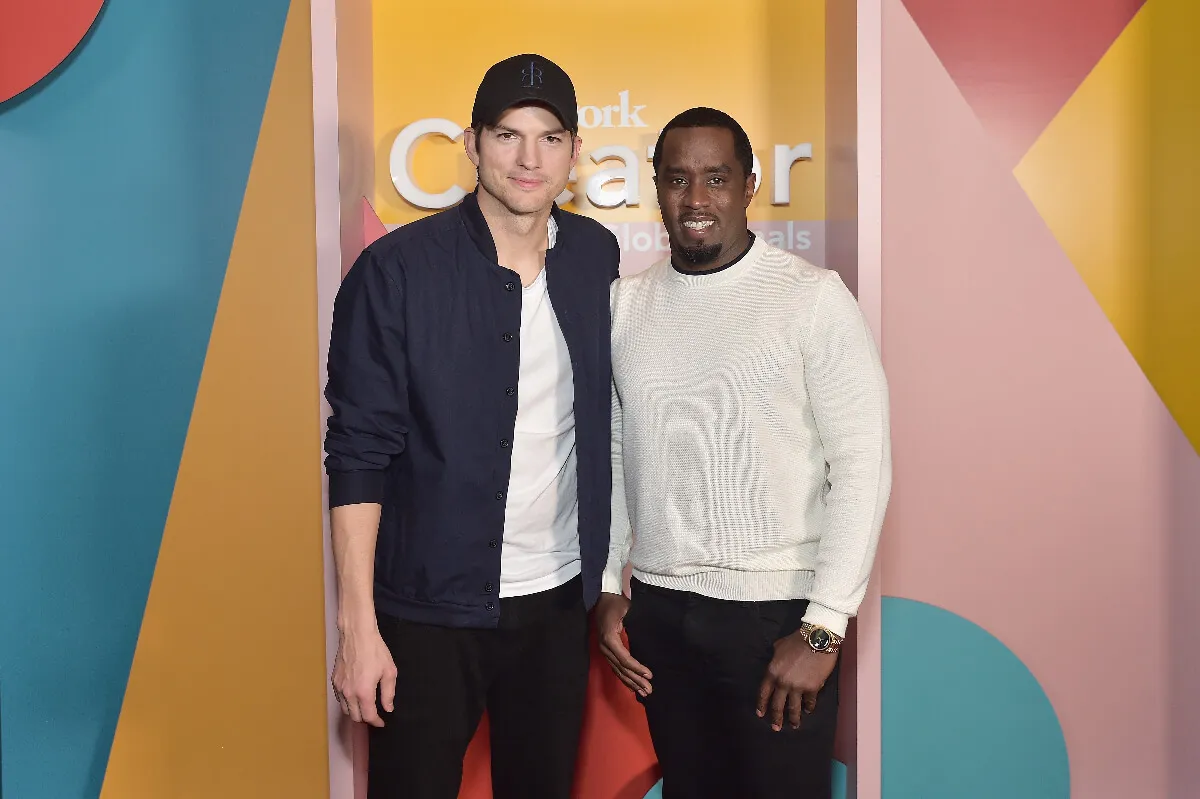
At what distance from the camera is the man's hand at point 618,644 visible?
1869 mm

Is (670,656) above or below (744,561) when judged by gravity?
below

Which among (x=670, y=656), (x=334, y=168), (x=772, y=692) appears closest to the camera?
(x=772, y=692)

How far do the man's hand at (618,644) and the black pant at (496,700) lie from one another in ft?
0.19

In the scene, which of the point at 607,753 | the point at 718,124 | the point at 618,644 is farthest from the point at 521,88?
the point at 607,753

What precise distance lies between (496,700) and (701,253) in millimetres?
1002

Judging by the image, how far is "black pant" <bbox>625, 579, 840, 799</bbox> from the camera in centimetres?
173
